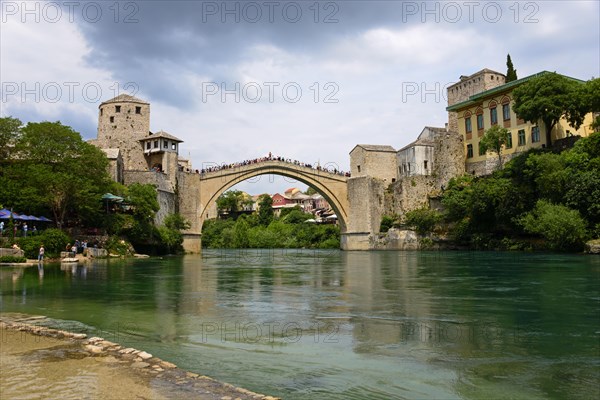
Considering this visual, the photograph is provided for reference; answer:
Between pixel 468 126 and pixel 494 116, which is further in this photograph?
pixel 468 126

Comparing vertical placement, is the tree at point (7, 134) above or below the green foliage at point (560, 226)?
above

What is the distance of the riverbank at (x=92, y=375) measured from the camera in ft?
14.8

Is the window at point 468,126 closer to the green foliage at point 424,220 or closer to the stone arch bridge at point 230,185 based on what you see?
the green foliage at point 424,220

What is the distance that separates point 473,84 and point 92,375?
58.6m

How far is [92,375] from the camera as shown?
5.00 m

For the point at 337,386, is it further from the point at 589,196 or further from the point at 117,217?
the point at 117,217

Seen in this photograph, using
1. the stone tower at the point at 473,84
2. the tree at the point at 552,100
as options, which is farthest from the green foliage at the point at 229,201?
the tree at the point at 552,100

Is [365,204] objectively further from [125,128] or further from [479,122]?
[125,128]

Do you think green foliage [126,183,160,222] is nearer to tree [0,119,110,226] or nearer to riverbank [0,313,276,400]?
tree [0,119,110,226]

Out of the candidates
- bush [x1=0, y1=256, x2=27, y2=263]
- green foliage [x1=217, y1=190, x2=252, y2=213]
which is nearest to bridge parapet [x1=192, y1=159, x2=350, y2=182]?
bush [x1=0, y1=256, x2=27, y2=263]

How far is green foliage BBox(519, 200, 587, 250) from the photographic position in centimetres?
2633

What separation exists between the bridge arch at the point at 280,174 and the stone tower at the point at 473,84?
522 inches

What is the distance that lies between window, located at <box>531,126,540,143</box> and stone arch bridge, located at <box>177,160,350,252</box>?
710 inches

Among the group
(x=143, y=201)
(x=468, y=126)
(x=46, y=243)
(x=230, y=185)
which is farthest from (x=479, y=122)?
(x=46, y=243)
